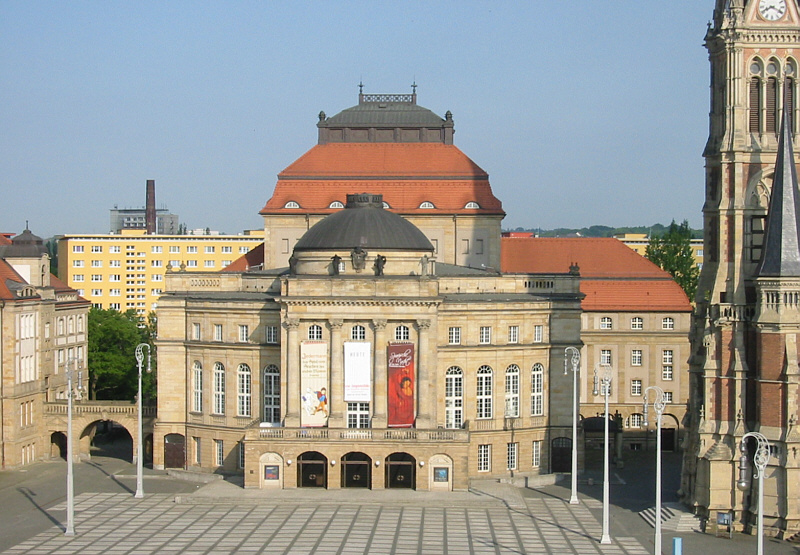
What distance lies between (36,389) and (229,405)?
17.1 meters

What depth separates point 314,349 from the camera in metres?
81.8

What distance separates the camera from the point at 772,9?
235ft

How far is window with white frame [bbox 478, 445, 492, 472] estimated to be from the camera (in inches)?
3364

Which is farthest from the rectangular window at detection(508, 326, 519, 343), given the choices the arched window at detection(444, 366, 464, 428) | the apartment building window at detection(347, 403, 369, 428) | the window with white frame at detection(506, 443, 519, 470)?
the apartment building window at detection(347, 403, 369, 428)

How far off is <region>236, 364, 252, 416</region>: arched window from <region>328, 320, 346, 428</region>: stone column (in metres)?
7.76

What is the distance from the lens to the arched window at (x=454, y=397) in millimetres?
85250

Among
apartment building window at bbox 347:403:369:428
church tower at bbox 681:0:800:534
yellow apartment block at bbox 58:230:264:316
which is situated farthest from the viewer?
yellow apartment block at bbox 58:230:264:316

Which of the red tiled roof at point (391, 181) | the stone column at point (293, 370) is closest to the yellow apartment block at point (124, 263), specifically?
the red tiled roof at point (391, 181)

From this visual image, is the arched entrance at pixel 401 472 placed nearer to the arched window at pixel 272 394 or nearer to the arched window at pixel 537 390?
the arched window at pixel 272 394

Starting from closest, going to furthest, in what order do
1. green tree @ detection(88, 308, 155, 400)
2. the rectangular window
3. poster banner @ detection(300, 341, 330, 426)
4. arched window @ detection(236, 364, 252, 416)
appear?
poster banner @ detection(300, 341, 330, 426)
the rectangular window
arched window @ detection(236, 364, 252, 416)
green tree @ detection(88, 308, 155, 400)

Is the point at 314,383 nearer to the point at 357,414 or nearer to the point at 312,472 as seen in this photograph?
the point at 357,414

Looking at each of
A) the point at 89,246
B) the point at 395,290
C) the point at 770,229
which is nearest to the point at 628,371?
the point at 395,290

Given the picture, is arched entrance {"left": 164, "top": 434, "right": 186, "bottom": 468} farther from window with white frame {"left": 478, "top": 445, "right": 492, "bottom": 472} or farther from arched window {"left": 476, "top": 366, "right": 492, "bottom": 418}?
arched window {"left": 476, "top": 366, "right": 492, "bottom": 418}

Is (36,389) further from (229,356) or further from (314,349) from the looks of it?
(314,349)
